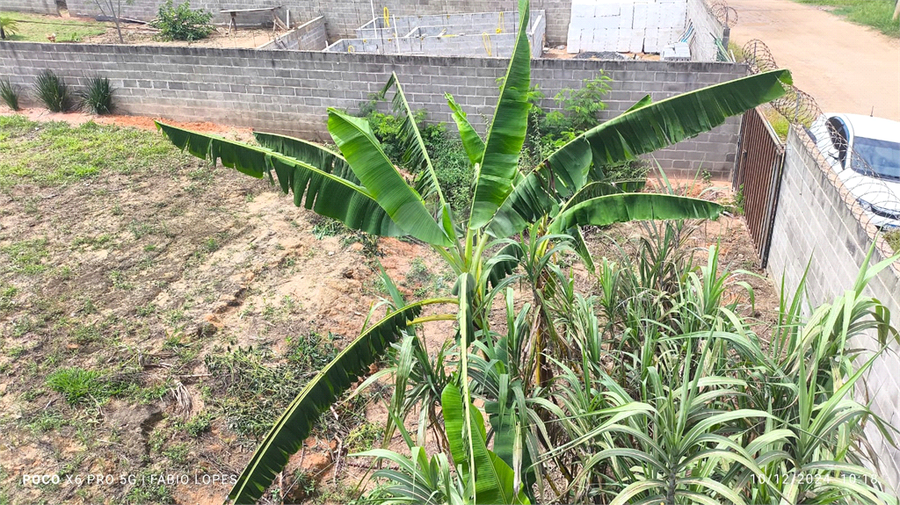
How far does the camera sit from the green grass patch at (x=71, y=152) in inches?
346

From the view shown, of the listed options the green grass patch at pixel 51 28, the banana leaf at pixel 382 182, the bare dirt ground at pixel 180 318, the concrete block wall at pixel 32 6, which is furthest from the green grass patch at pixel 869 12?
the concrete block wall at pixel 32 6

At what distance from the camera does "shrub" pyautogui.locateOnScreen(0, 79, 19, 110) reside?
11016 millimetres

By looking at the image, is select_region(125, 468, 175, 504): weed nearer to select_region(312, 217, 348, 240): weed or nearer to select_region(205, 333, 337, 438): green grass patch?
select_region(205, 333, 337, 438): green grass patch

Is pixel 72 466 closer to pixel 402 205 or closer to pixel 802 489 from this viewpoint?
pixel 402 205

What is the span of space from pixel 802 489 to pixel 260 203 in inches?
281

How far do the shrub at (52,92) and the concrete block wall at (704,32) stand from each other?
10920mm

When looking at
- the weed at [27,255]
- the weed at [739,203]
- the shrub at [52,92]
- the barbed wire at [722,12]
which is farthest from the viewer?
the shrub at [52,92]

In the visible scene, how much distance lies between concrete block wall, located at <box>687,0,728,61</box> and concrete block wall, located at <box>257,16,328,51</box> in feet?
26.4

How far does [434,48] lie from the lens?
13.3 meters

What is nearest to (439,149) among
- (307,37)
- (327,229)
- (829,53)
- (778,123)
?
(327,229)

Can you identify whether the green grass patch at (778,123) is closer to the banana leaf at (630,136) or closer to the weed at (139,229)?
the banana leaf at (630,136)

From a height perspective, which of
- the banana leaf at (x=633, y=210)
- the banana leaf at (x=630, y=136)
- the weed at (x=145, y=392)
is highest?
the banana leaf at (x=630, y=136)

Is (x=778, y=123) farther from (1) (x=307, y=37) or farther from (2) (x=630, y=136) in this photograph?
(1) (x=307, y=37)

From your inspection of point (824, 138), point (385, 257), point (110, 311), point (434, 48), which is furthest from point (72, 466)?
point (434, 48)
